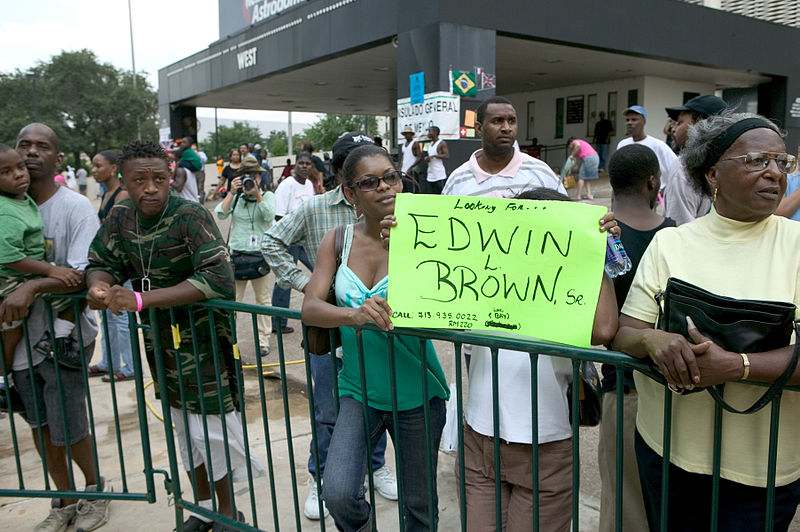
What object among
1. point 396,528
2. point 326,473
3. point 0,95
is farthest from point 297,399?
point 0,95

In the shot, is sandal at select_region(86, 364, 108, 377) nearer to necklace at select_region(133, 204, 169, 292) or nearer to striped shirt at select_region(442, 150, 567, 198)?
necklace at select_region(133, 204, 169, 292)

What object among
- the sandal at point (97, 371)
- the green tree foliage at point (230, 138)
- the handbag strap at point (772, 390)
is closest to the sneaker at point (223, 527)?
the handbag strap at point (772, 390)

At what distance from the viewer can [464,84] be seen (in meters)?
12.6

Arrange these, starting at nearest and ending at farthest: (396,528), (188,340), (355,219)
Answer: (188,340) < (396,528) < (355,219)

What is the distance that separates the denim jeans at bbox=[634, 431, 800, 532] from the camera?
1894 mm

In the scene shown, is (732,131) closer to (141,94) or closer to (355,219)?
(355,219)

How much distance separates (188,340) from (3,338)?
3.89 ft

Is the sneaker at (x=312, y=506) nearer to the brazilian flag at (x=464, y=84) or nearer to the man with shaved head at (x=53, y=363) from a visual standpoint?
the man with shaved head at (x=53, y=363)

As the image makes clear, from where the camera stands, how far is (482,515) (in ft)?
7.76

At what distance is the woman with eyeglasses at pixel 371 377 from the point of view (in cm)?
248

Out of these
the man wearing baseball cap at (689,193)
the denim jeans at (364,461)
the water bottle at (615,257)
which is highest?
the man wearing baseball cap at (689,193)

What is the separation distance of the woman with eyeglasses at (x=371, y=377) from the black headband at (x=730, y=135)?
1.16m

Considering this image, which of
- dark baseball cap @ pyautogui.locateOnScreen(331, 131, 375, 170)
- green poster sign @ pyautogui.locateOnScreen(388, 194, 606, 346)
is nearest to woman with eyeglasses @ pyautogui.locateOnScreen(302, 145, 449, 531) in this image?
green poster sign @ pyautogui.locateOnScreen(388, 194, 606, 346)

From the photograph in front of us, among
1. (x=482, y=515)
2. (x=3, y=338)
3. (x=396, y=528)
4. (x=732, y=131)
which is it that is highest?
(x=732, y=131)
